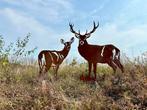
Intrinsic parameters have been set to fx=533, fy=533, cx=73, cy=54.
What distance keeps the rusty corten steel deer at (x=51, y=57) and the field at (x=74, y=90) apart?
0.95 feet

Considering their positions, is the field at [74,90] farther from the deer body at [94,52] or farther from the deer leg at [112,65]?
the deer body at [94,52]

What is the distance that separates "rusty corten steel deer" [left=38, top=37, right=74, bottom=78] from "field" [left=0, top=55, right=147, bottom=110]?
0.29 metres

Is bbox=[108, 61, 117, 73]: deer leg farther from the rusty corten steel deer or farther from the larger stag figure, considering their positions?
the rusty corten steel deer

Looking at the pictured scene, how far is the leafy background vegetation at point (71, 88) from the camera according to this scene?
34.2 feet

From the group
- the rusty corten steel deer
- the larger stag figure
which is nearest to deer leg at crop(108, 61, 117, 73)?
the larger stag figure

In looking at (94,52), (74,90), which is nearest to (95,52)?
(94,52)

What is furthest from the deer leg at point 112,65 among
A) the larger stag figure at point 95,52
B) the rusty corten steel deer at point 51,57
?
the rusty corten steel deer at point 51,57

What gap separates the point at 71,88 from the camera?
1212cm

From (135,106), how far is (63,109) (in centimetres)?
139

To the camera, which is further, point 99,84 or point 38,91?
point 99,84

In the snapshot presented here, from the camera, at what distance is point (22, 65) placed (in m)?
14.8

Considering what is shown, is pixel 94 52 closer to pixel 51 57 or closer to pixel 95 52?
pixel 95 52

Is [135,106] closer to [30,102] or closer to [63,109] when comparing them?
[63,109]

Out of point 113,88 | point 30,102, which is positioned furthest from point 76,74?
point 30,102
